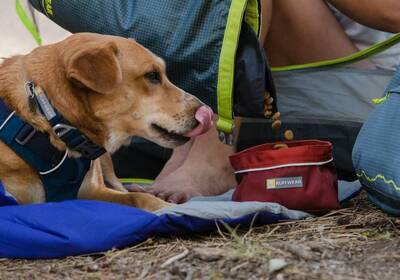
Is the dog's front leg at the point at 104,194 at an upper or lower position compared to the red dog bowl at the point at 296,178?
lower

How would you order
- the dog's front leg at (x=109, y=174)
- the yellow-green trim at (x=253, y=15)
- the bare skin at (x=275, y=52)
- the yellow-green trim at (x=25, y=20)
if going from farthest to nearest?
the yellow-green trim at (x=25, y=20)
the dog's front leg at (x=109, y=174)
the bare skin at (x=275, y=52)
the yellow-green trim at (x=253, y=15)

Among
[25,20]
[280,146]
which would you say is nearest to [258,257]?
[280,146]

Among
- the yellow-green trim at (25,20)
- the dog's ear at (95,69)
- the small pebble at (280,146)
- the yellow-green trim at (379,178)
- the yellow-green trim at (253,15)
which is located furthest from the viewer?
the yellow-green trim at (25,20)

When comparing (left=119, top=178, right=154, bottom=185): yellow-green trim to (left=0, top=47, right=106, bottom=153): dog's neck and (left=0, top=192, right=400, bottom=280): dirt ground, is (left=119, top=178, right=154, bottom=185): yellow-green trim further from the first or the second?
(left=0, top=192, right=400, bottom=280): dirt ground

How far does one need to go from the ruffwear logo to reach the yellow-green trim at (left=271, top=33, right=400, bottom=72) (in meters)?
0.80

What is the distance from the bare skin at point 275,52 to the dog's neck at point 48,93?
539 millimetres

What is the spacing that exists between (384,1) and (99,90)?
1142 millimetres

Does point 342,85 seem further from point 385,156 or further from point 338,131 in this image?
point 385,156

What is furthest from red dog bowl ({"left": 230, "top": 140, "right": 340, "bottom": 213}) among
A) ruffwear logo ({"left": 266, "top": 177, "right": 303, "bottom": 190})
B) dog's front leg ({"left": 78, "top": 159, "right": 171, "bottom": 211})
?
dog's front leg ({"left": 78, "top": 159, "right": 171, "bottom": 211})

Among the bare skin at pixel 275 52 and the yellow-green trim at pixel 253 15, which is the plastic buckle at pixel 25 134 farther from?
the yellow-green trim at pixel 253 15

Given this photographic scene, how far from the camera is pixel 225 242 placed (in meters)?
2.41

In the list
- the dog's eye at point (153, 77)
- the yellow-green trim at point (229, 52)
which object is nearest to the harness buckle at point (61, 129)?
the dog's eye at point (153, 77)

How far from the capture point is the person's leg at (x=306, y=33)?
332cm

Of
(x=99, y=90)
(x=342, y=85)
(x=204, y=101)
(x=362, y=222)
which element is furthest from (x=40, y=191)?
(x=342, y=85)
